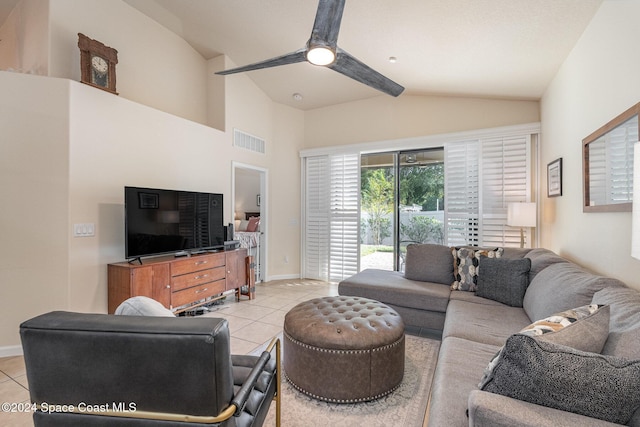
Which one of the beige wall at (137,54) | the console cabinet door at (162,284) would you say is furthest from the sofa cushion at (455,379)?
the beige wall at (137,54)

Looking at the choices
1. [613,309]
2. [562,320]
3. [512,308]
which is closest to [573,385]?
[562,320]

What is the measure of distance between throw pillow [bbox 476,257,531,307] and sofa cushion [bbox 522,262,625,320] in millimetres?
90

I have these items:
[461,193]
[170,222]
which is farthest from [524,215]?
[170,222]

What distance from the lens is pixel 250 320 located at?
3.57 m

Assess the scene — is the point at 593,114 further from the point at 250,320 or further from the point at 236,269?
the point at 236,269

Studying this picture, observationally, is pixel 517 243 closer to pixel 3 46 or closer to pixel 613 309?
pixel 613 309

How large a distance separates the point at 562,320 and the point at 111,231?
383cm

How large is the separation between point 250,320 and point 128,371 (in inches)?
108

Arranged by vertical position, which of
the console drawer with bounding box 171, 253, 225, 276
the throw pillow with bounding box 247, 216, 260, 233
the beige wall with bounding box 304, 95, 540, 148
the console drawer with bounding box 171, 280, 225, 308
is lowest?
the console drawer with bounding box 171, 280, 225, 308

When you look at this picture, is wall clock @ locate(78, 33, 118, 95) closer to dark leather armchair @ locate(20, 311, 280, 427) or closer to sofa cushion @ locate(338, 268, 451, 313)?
dark leather armchair @ locate(20, 311, 280, 427)

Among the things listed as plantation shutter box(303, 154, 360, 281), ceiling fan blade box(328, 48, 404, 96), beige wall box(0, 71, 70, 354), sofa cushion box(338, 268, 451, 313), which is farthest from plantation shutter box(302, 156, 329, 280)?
beige wall box(0, 71, 70, 354)

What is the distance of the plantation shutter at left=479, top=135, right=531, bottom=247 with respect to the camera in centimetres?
399

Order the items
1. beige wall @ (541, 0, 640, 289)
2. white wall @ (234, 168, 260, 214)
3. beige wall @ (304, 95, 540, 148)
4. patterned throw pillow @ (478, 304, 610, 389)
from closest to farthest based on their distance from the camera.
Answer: patterned throw pillow @ (478, 304, 610, 389) → beige wall @ (541, 0, 640, 289) → beige wall @ (304, 95, 540, 148) → white wall @ (234, 168, 260, 214)

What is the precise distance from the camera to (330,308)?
2.39 meters
